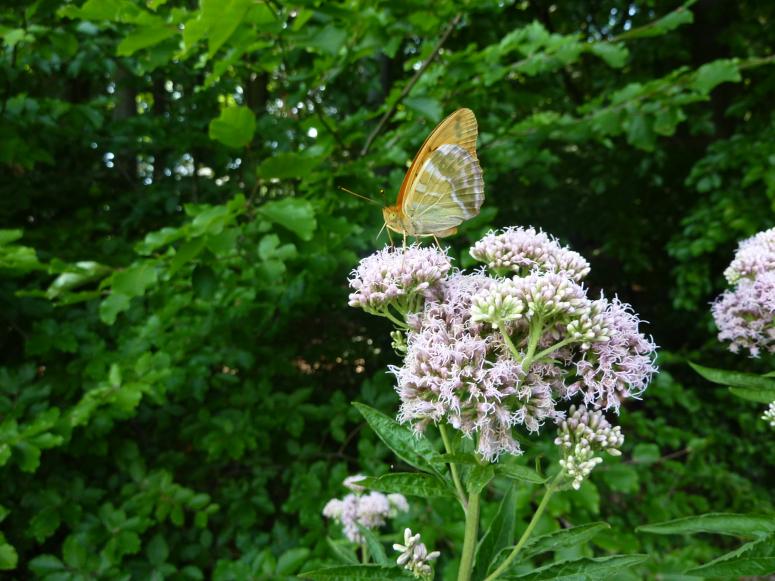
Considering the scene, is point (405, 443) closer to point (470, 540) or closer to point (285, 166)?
point (470, 540)

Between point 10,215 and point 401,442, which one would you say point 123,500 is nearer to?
point 10,215

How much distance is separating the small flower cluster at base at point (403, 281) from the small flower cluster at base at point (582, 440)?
0.40 meters

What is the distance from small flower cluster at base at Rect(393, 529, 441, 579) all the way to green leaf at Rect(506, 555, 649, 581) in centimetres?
16

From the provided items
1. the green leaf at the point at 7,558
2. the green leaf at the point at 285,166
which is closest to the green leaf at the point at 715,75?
the green leaf at the point at 285,166

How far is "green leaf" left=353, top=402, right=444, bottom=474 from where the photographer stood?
1113 millimetres

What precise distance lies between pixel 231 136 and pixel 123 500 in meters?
1.72

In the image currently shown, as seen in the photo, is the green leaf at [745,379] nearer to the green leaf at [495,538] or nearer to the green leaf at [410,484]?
the green leaf at [495,538]

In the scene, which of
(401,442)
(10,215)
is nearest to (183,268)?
(401,442)

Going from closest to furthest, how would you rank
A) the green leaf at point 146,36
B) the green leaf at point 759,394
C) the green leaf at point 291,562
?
the green leaf at point 759,394 → the green leaf at point 146,36 → the green leaf at point 291,562

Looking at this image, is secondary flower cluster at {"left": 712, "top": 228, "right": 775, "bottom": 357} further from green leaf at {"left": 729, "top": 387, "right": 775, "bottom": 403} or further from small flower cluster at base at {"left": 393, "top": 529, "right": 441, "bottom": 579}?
small flower cluster at base at {"left": 393, "top": 529, "right": 441, "bottom": 579}

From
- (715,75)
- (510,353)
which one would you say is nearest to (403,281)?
(510,353)

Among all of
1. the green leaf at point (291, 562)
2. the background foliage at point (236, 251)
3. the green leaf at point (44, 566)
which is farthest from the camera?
the green leaf at point (291, 562)

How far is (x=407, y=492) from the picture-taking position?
3.34 ft

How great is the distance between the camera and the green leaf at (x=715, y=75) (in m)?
2.30
